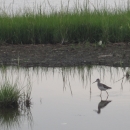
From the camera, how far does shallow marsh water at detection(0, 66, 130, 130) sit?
7.08m

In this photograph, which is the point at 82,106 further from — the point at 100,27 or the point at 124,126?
the point at 100,27

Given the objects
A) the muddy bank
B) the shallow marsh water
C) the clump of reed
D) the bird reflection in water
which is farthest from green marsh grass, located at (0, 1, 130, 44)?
the clump of reed

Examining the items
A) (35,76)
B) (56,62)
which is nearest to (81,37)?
(56,62)

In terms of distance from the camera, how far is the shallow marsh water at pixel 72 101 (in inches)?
279

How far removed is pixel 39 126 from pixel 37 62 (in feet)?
16.2

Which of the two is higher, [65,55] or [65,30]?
[65,30]

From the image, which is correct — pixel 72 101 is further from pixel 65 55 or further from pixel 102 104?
pixel 65 55

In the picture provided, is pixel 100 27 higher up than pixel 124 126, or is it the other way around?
pixel 100 27

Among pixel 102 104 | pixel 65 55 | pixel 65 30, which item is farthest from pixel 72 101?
pixel 65 30

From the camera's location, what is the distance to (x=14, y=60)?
12.0 m

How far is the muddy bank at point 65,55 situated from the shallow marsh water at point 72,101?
635 mm

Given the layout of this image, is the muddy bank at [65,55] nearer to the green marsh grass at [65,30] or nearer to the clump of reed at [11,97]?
the green marsh grass at [65,30]

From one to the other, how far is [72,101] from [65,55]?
407 centimetres

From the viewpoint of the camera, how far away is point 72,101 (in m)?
8.28
